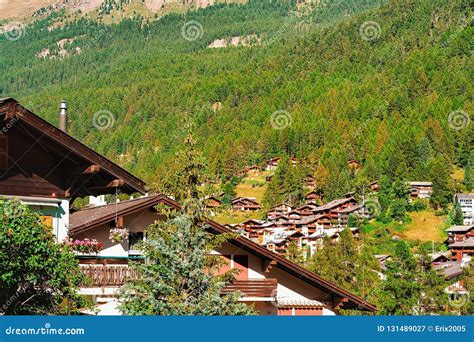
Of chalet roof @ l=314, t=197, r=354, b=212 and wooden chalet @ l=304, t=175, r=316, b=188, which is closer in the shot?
chalet roof @ l=314, t=197, r=354, b=212

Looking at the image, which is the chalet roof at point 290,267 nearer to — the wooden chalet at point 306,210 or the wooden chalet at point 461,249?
the wooden chalet at point 461,249

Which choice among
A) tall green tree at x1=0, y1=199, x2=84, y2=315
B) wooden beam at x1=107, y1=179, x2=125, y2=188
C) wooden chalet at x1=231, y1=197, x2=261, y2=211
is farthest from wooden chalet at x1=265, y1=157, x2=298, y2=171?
tall green tree at x1=0, y1=199, x2=84, y2=315

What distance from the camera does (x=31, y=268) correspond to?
42.7 ft

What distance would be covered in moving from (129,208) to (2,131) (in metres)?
4.05

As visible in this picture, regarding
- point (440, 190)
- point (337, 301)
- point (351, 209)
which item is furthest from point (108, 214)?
point (351, 209)

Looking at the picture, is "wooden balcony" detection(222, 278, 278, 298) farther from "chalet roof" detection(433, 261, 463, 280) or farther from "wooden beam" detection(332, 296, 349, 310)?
"chalet roof" detection(433, 261, 463, 280)

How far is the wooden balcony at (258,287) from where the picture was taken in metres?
21.2

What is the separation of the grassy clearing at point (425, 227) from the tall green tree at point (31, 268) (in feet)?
342

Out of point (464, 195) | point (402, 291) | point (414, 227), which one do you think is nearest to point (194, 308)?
point (402, 291)

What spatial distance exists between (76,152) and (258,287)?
20.4 ft

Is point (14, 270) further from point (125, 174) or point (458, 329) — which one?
point (458, 329)

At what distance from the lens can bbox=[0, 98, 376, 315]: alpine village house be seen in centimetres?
1727

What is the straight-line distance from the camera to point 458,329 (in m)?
7.67

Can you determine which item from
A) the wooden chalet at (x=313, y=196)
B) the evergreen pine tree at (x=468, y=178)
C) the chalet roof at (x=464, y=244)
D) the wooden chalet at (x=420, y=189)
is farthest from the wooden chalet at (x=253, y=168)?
the chalet roof at (x=464, y=244)
